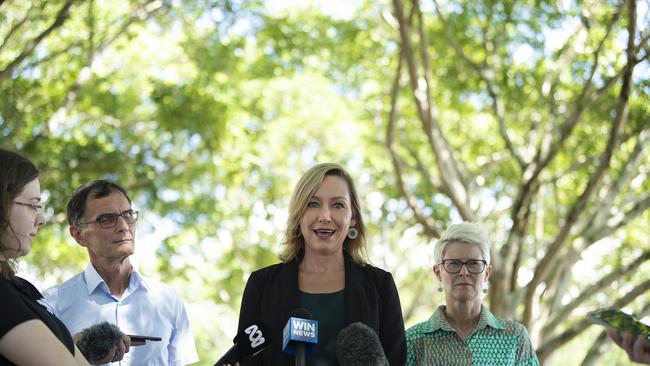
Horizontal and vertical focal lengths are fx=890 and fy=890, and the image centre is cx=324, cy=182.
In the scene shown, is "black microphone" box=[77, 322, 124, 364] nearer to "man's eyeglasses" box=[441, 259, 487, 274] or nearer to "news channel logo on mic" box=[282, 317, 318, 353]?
"news channel logo on mic" box=[282, 317, 318, 353]

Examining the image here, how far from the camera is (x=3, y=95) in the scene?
11.5 metres

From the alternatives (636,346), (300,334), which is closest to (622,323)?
(636,346)

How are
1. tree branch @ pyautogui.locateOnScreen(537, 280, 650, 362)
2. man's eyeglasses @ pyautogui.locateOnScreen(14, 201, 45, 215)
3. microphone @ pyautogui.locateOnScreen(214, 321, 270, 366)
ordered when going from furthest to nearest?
tree branch @ pyautogui.locateOnScreen(537, 280, 650, 362) → microphone @ pyautogui.locateOnScreen(214, 321, 270, 366) → man's eyeglasses @ pyautogui.locateOnScreen(14, 201, 45, 215)

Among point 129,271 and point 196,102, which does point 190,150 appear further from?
point 129,271

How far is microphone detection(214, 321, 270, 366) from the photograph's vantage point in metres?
3.32

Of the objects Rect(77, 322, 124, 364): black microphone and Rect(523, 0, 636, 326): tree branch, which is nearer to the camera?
Rect(77, 322, 124, 364): black microphone

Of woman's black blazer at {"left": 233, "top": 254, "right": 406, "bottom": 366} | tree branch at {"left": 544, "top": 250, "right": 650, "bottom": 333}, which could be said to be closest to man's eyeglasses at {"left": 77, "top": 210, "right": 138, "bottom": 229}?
woman's black blazer at {"left": 233, "top": 254, "right": 406, "bottom": 366}

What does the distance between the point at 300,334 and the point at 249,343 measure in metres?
0.31

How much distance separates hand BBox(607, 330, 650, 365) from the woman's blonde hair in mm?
1412

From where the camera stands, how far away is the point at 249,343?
11.0 ft

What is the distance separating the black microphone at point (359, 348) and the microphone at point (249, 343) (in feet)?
1.10

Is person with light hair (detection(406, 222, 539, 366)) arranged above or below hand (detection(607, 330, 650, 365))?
above

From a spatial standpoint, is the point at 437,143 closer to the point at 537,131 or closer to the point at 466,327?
the point at 537,131

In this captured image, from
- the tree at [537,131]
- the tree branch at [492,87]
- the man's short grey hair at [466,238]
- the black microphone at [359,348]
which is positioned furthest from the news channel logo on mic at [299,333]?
the tree branch at [492,87]
